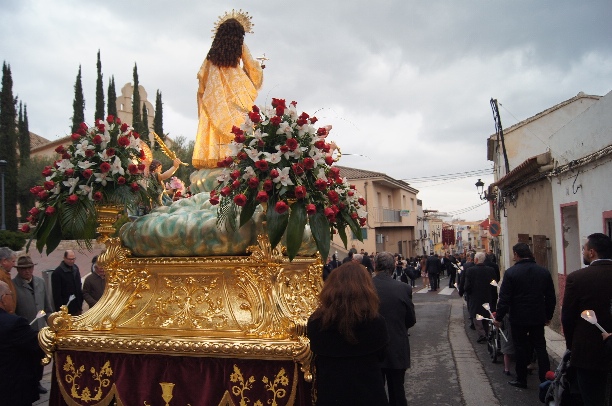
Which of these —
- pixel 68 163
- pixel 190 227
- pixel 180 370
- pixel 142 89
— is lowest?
pixel 180 370

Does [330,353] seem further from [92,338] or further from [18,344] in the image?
[18,344]

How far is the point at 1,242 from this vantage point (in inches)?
802

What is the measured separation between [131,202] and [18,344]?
1.34m

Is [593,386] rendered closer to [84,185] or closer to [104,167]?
[104,167]

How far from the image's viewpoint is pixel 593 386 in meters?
3.87

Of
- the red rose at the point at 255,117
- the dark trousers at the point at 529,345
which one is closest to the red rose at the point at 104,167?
the red rose at the point at 255,117

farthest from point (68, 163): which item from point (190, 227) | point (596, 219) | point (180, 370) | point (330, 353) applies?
point (596, 219)

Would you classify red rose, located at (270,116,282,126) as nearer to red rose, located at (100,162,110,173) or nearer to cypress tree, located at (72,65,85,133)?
red rose, located at (100,162,110,173)

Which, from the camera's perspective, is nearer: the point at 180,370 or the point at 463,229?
the point at 180,370

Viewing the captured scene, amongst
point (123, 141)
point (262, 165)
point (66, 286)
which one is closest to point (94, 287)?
point (66, 286)

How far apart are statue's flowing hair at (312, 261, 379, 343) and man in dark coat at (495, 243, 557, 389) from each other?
132 inches

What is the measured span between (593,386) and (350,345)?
2076 mm

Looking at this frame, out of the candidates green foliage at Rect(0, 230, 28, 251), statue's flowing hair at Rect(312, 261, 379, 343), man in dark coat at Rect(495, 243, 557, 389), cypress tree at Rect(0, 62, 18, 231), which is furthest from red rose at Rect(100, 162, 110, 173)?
cypress tree at Rect(0, 62, 18, 231)

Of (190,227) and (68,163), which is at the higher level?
(68,163)
